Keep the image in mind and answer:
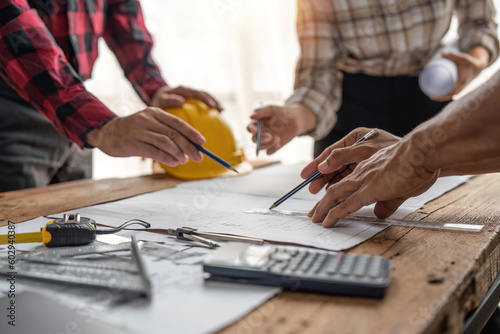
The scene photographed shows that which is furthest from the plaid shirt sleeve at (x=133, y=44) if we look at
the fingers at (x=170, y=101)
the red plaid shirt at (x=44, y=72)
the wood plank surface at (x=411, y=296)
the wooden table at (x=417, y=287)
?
the wood plank surface at (x=411, y=296)

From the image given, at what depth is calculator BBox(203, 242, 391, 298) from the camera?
1.53 feet

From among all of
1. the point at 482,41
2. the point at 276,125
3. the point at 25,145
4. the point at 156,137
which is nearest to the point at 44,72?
the point at 156,137

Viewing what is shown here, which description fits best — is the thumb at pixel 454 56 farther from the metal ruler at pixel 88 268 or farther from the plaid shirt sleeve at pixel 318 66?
the metal ruler at pixel 88 268

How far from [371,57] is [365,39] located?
0.23 feet

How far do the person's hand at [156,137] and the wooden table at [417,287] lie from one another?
217 millimetres

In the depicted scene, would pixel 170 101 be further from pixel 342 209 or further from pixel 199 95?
pixel 342 209

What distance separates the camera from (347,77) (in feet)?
5.38

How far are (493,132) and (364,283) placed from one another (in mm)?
292

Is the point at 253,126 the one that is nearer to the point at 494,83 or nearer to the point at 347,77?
the point at 347,77

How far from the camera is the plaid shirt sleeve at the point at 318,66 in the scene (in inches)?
60.2

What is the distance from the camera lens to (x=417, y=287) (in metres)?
0.48

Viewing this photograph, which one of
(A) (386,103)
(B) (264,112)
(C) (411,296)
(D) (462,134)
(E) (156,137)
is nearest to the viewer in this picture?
(C) (411,296)

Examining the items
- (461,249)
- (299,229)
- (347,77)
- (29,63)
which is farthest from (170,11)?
(461,249)

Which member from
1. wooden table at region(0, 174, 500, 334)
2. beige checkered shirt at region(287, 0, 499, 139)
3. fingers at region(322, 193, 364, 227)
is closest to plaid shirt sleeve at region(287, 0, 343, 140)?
beige checkered shirt at region(287, 0, 499, 139)
